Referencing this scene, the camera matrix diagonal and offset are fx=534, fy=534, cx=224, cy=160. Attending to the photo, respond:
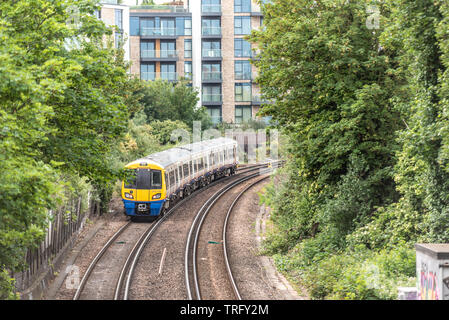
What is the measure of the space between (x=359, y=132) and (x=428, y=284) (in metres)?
8.32

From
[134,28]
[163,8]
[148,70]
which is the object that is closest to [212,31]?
[163,8]

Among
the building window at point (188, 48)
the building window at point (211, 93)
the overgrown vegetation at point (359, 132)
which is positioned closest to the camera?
the overgrown vegetation at point (359, 132)

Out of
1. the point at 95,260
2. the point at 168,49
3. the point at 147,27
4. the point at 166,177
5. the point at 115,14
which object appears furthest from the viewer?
the point at 168,49

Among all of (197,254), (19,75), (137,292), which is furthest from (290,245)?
(19,75)

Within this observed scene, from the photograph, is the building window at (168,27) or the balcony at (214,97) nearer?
the building window at (168,27)

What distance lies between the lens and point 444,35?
41.0 feet

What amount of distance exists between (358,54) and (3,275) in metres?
12.3

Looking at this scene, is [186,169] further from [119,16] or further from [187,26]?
[187,26]

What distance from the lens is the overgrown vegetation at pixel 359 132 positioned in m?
13.1

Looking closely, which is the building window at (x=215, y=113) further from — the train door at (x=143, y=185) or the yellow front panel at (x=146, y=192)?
the train door at (x=143, y=185)

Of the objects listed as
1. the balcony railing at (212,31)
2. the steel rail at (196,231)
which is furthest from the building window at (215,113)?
the steel rail at (196,231)

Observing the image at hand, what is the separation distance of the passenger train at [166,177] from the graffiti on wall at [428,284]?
446 inches

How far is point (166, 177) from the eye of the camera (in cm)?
2566
